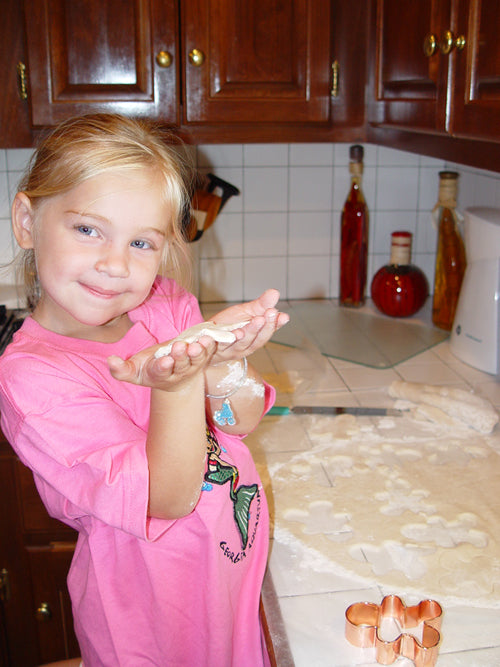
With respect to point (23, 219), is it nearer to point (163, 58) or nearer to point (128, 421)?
point (128, 421)

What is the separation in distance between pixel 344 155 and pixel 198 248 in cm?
46

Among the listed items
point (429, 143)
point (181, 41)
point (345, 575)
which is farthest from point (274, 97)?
point (345, 575)

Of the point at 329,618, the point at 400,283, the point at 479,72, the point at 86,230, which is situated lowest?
the point at 329,618

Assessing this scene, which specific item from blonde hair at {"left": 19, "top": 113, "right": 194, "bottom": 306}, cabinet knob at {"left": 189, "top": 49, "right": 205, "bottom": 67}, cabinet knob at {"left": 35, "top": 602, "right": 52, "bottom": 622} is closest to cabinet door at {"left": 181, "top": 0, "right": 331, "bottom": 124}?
cabinet knob at {"left": 189, "top": 49, "right": 205, "bottom": 67}

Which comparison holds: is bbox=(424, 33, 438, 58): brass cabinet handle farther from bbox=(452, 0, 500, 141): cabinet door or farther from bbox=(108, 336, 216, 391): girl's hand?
bbox=(108, 336, 216, 391): girl's hand

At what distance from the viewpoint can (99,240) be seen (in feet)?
2.59

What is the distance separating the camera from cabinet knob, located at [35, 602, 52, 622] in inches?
57.3

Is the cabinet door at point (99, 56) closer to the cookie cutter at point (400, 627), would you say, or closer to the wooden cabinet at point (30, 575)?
the wooden cabinet at point (30, 575)

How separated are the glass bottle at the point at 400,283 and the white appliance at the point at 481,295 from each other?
0.23 metres

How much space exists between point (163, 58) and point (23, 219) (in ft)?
2.20

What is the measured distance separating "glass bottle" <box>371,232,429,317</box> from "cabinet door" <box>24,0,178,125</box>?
2.29 ft

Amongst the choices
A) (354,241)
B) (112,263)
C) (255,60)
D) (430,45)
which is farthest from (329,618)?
(354,241)

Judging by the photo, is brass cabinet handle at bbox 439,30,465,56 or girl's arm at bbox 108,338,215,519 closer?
girl's arm at bbox 108,338,215,519

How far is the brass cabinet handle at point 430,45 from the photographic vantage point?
1.10 m
